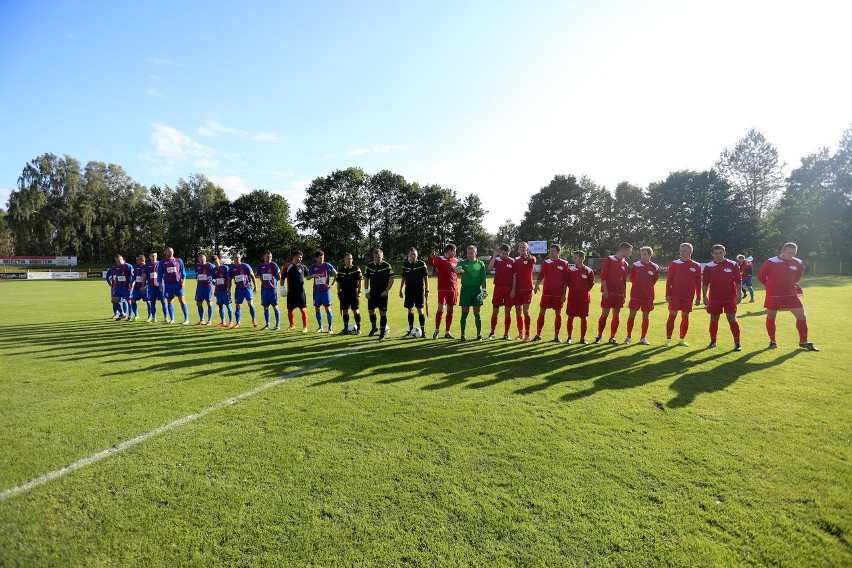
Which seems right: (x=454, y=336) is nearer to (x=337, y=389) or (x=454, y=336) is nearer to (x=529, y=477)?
(x=337, y=389)

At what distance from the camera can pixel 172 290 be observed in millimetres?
12383

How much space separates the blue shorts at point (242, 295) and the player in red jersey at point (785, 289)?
12364 mm

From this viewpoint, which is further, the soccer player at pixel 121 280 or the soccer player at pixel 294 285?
the soccer player at pixel 121 280

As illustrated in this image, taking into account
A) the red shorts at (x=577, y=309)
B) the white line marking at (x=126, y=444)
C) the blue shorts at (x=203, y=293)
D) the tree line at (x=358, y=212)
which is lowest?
the white line marking at (x=126, y=444)

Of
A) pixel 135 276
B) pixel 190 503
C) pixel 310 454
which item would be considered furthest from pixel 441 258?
pixel 135 276

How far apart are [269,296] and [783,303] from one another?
12.1m

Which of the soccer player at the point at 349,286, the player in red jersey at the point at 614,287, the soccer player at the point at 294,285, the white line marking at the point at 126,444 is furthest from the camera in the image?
the soccer player at the point at 294,285

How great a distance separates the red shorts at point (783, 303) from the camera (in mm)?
8117

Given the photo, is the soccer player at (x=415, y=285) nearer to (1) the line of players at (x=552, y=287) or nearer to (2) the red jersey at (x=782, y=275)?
(1) the line of players at (x=552, y=287)

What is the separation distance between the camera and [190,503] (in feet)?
9.71

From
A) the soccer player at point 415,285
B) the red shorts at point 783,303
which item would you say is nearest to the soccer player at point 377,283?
the soccer player at point 415,285

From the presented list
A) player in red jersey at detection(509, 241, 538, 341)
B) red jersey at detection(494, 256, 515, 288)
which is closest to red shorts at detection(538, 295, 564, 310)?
player in red jersey at detection(509, 241, 538, 341)

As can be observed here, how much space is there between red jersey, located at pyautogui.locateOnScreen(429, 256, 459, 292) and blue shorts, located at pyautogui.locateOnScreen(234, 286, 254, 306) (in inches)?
227

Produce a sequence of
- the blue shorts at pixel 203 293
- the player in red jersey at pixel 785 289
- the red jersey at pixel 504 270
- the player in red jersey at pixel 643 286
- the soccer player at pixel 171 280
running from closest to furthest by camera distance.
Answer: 1. the player in red jersey at pixel 785 289
2. the player in red jersey at pixel 643 286
3. the red jersey at pixel 504 270
4. the blue shorts at pixel 203 293
5. the soccer player at pixel 171 280
